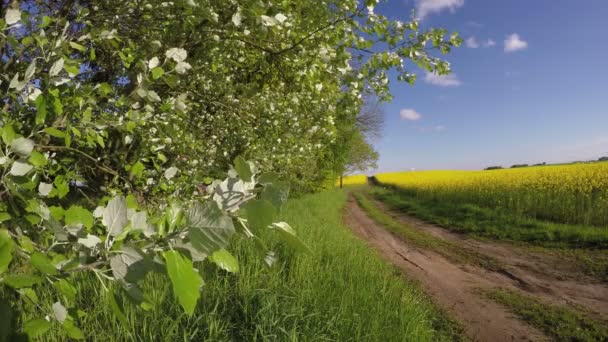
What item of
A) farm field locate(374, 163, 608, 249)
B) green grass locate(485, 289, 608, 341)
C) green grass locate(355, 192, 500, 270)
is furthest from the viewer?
farm field locate(374, 163, 608, 249)

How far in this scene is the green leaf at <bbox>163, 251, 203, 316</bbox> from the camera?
2.51 ft

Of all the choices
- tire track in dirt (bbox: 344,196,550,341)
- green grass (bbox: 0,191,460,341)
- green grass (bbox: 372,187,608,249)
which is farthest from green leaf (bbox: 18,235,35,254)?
green grass (bbox: 372,187,608,249)

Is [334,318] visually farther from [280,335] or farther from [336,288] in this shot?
[336,288]

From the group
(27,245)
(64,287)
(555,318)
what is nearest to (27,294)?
(27,245)

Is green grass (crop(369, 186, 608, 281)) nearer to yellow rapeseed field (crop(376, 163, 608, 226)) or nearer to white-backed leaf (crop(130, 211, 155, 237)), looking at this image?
yellow rapeseed field (crop(376, 163, 608, 226))

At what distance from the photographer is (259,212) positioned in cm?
83

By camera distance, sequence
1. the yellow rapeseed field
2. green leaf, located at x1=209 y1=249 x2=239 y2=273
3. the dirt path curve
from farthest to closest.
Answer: the yellow rapeseed field < the dirt path curve < green leaf, located at x1=209 y1=249 x2=239 y2=273

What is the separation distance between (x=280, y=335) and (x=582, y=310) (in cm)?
603

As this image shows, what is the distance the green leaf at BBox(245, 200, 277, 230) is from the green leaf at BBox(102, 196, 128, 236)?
325 millimetres

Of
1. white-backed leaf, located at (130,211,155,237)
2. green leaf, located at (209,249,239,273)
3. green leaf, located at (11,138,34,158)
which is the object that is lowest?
green leaf, located at (209,249,239,273)

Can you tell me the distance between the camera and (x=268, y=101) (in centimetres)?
653

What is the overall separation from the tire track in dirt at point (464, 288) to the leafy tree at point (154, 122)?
3872mm

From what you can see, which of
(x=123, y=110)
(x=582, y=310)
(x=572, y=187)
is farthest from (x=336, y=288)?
(x=572, y=187)

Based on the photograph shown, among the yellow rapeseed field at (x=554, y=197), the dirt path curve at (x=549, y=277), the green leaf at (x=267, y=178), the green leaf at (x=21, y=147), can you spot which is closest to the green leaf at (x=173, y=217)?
the green leaf at (x=267, y=178)
